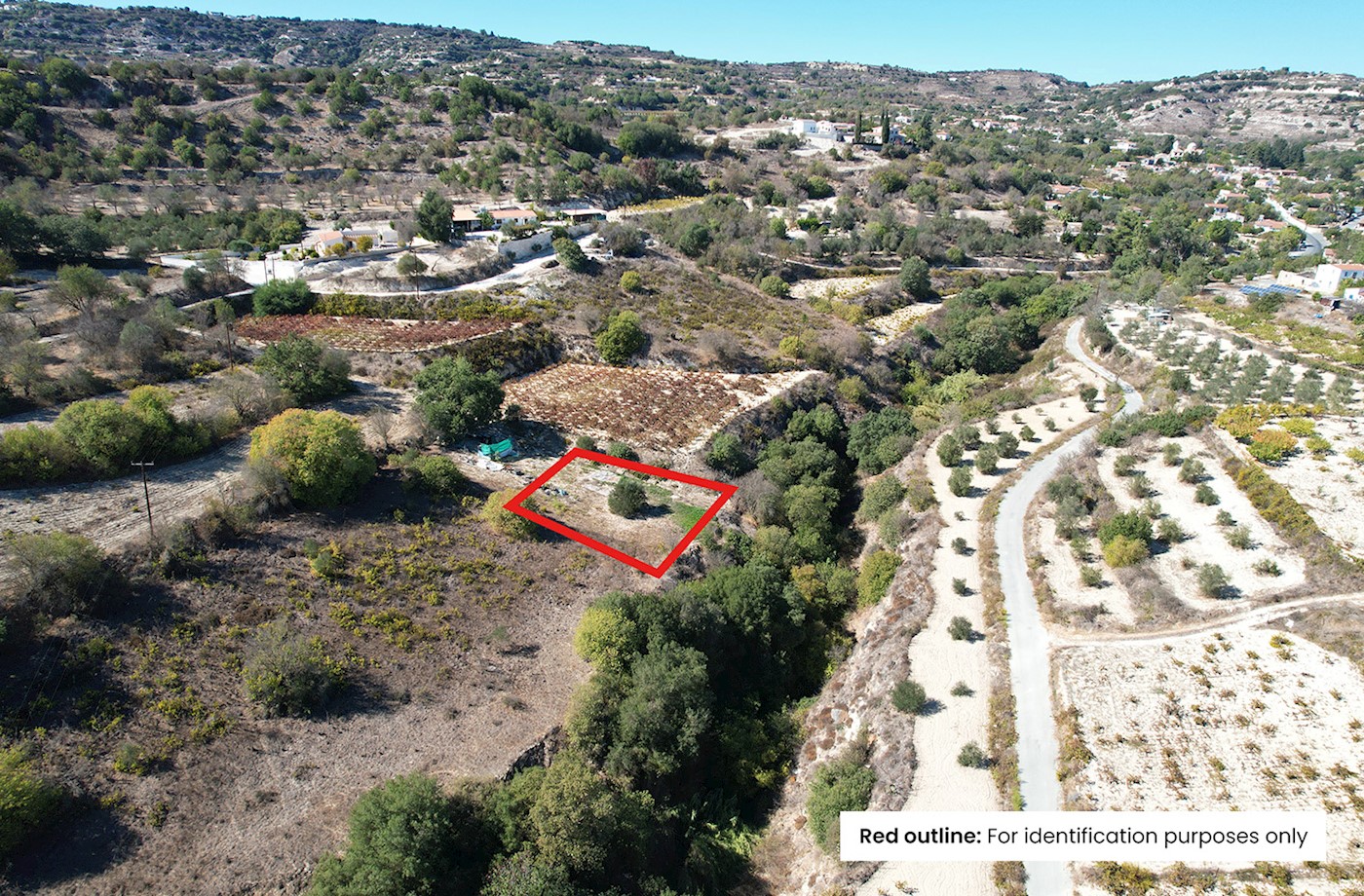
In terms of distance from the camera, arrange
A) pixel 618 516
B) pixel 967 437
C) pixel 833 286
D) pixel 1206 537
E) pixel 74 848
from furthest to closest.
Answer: pixel 833 286 → pixel 967 437 → pixel 618 516 → pixel 1206 537 → pixel 74 848

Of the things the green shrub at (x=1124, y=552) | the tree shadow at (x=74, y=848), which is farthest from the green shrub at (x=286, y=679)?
the green shrub at (x=1124, y=552)

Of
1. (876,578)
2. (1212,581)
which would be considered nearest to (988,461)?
(876,578)

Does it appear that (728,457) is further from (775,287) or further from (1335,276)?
(1335,276)

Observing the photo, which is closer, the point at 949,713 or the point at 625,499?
the point at 949,713

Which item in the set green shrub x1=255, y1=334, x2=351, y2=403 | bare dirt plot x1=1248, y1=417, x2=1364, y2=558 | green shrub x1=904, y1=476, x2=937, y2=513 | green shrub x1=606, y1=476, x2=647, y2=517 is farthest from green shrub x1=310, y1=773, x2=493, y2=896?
bare dirt plot x1=1248, y1=417, x2=1364, y2=558

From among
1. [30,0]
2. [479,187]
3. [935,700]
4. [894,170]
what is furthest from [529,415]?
[30,0]

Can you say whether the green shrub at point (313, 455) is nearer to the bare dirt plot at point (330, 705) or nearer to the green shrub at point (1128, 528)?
the bare dirt plot at point (330, 705)

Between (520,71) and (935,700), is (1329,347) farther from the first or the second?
(520,71)
